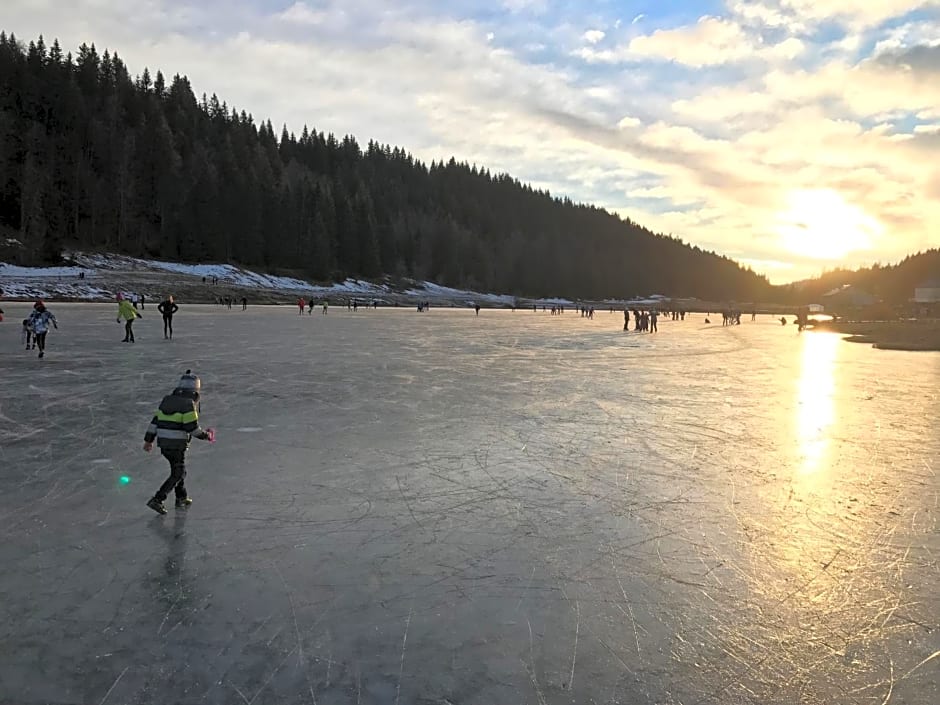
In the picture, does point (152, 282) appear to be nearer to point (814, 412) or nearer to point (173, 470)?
point (173, 470)

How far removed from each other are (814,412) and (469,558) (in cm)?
724

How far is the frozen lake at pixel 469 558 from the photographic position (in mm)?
2516

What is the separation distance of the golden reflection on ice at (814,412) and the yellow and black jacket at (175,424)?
5.32m

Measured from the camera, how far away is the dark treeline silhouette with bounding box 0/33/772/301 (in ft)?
200

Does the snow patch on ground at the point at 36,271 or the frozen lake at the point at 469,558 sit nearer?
the frozen lake at the point at 469,558

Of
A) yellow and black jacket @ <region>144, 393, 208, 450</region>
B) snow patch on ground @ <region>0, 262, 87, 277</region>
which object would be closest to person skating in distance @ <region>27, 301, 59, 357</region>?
yellow and black jacket @ <region>144, 393, 208, 450</region>

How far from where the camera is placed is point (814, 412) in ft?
28.9

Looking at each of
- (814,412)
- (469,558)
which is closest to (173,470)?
(469,558)

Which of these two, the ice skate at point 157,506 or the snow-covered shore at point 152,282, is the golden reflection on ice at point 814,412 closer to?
the ice skate at point 157,506

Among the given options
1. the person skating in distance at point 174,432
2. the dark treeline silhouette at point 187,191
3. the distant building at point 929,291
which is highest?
the dark treeline silhouette at point 187,191

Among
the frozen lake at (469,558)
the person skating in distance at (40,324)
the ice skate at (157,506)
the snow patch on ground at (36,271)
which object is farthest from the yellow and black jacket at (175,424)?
the snow patch on ground at (36,271)

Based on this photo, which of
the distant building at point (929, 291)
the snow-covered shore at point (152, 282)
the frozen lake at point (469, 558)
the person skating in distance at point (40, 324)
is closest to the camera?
the frozen lake at point (469, 558)

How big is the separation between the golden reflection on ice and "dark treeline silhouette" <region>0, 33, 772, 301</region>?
5033 centimetres

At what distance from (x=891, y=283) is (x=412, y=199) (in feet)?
302
